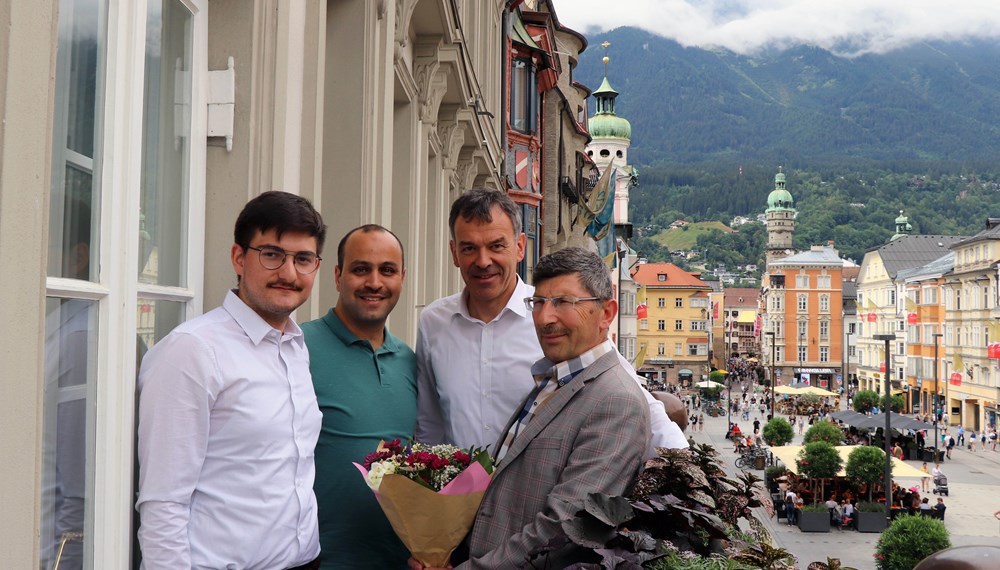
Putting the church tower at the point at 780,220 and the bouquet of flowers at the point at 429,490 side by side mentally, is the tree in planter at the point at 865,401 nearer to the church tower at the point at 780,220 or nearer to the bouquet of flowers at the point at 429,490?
the bouquet of flowers at the point at 429,490

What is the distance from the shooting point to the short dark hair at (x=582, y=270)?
10.1 ft

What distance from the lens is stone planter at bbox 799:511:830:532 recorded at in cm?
2670

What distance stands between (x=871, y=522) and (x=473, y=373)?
26.3 metres

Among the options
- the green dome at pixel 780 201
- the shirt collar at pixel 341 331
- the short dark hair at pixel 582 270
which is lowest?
the shirt collar at pixel 341 331

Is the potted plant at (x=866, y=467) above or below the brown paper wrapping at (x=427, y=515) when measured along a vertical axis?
below

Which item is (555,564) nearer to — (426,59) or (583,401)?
(583,401)

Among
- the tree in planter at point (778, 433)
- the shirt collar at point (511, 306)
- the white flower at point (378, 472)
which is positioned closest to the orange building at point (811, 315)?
the tree in planter at point (778, 433)

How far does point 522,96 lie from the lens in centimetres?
2386

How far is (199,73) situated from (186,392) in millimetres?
1540

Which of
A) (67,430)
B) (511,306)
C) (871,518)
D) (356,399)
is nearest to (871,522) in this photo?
(871,518)

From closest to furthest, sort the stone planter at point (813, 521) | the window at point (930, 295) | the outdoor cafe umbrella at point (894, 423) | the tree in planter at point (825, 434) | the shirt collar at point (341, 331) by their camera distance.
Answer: the shirt collar at point (341, 331) < the stone planter at point (813, 521) < the tree in planter at point (825, 434) < the outdoor cafe umbrella at point (894, 423) < the window at point (930, 295)

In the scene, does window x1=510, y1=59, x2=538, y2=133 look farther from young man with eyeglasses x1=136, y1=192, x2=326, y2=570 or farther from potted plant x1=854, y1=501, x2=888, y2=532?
young man with eyeglasses x1=136, y1=192, x2=326, y2=570

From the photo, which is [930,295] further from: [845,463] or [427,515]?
[427,515]

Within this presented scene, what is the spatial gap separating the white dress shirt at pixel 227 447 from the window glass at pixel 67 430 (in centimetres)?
15
